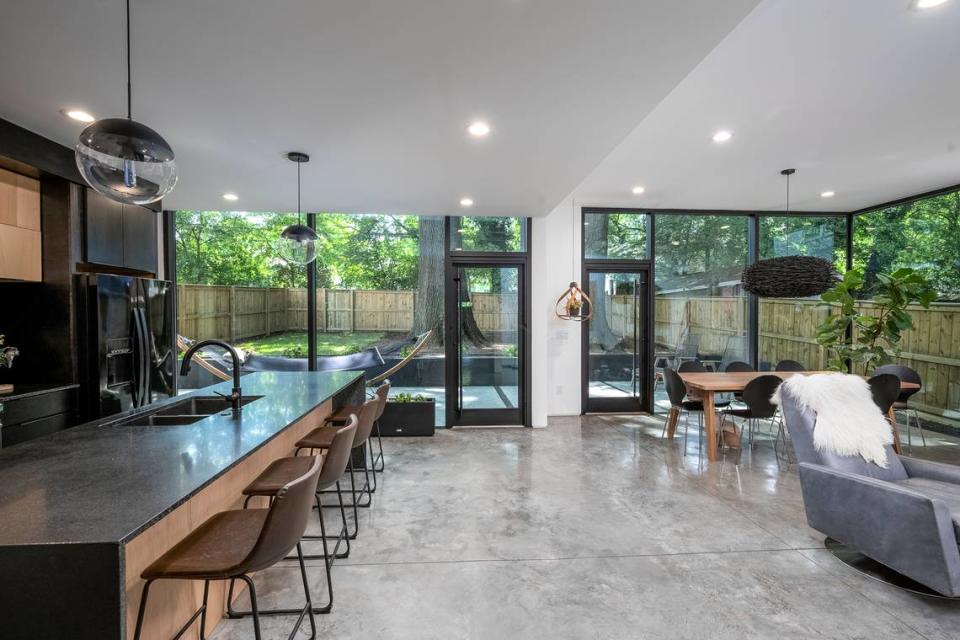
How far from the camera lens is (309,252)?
10.7 feet

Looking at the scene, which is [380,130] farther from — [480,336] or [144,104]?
[480,336]

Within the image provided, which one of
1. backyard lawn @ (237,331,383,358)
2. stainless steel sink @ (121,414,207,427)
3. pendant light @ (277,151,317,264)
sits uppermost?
pendant light @ (277,151,317,264)

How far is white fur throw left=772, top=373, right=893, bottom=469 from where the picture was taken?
247 cm

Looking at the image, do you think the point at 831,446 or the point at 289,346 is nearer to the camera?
the point at 831,446

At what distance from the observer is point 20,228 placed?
9.52 feet

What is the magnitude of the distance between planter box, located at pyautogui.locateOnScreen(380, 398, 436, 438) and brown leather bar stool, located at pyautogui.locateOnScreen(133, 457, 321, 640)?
319 centimetres

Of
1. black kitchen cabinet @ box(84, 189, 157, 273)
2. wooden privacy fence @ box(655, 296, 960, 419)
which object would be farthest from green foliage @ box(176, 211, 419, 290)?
wooden privacy fence @ box(655, 296, 960, 419)

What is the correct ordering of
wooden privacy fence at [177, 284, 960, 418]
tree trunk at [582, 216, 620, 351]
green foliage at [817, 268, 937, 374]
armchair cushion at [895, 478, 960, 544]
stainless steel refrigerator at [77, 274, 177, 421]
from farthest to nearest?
tree trunk at [582, 216, 620, 351]
wooden privacy fence at [177, 284, 960, 418]
green foliage at [817, 268, 937, 374]
stainless steel refrigerator at [77, 274, 177, 421]
armchair cushion at [895, 478, 960, 544]

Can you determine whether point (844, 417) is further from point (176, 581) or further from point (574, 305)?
point (176, 581)

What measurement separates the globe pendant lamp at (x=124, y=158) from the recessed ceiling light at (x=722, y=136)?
3.33 m

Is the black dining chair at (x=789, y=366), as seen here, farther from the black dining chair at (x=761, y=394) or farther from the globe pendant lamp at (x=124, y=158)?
the globe pendant lamp at (x=124, y=158)

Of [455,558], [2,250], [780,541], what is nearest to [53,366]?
[2,250]

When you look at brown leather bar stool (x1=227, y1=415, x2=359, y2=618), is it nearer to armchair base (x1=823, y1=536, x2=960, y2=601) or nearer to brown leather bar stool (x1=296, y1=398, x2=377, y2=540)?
brown leather bar stool (x1=296, y1=398, x2=377, y2=540)

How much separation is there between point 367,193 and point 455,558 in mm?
3086
